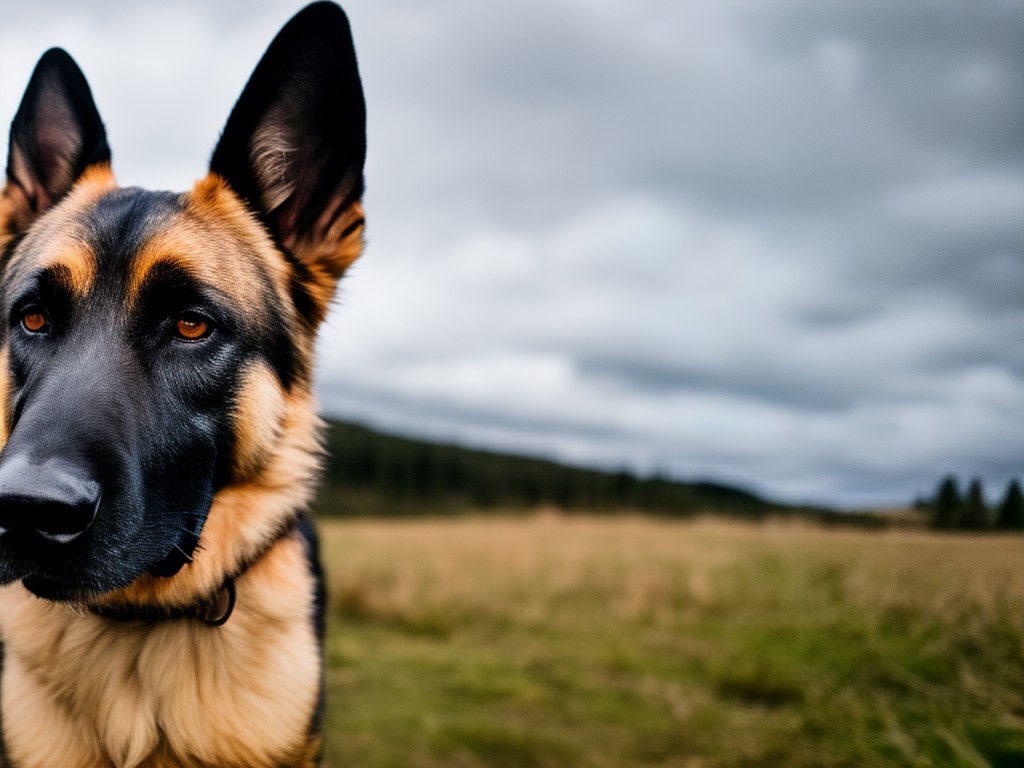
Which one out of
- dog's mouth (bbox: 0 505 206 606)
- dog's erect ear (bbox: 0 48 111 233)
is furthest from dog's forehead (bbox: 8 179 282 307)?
dog's mouth (bbox: 0 505 206 606)

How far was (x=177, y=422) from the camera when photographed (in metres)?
2.49

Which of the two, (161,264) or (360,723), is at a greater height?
(161,264)

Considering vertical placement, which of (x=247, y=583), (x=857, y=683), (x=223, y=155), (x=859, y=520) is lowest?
(x=857, y=683)

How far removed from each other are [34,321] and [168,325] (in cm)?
53

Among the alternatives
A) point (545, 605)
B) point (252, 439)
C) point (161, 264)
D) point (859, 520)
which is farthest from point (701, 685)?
point (161, 264)

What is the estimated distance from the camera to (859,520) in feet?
18.3

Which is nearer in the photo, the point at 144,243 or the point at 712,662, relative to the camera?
the point at 144,243

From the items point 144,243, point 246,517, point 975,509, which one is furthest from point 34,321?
point 975,509

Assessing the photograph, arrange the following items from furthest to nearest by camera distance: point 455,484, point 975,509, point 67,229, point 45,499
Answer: point 455,484
point 975,509
point 67,229
point 45,499

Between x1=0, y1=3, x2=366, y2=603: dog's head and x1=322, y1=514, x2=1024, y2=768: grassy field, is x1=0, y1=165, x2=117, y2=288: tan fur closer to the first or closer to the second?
x1=0, y1=3, x2=366, y2=603: dog's head

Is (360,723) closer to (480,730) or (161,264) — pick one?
(480,730)

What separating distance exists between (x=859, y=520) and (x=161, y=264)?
17.5 ft

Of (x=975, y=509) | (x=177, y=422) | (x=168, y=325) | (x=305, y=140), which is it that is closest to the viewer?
(x=177, y=422)

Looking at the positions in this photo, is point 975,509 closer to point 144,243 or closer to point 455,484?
point 144,243
